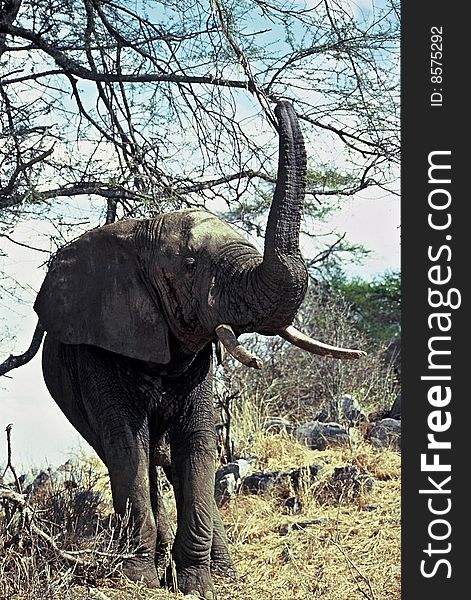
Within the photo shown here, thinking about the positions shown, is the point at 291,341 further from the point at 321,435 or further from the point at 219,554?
the point at 321,435

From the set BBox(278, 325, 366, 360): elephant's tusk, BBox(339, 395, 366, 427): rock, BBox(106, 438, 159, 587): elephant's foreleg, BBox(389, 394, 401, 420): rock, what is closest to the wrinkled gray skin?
A: BBox(106, 438, 159, 587): elephant's foreleg

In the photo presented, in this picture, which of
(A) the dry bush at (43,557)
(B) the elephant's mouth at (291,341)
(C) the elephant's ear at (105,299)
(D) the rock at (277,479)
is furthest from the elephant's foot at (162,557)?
(D) the rock at (277,479)

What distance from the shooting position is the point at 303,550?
7852 millimetres

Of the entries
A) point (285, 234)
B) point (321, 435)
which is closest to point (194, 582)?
point (285, 234)

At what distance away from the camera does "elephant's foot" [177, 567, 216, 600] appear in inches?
253

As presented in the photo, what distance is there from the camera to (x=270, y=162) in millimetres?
7621

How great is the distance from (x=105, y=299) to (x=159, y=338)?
0.48 metres

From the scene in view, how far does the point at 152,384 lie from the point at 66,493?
148 cm

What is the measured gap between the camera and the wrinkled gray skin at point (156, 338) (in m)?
6.25

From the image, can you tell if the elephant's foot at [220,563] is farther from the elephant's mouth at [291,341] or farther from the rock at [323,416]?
the rock at [323,416]

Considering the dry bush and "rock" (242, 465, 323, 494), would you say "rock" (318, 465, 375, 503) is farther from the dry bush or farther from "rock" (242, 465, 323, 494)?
the dry bush

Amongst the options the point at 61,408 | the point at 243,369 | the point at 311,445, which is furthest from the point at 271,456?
the point at 61,408

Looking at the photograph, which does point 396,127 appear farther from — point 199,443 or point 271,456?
point 271,456

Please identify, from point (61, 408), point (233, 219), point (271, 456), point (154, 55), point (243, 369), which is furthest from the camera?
point (243, 369)
